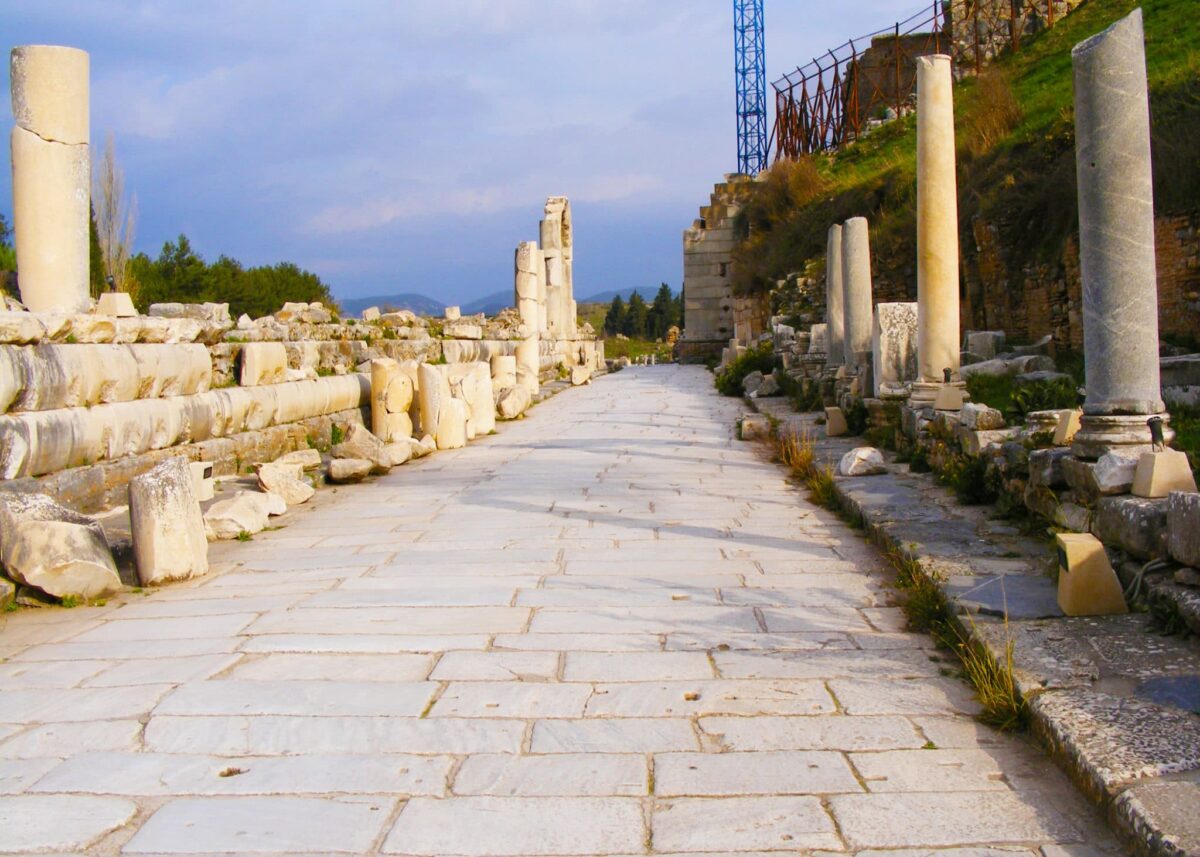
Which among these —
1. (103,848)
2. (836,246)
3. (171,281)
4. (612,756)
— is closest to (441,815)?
(612,756)

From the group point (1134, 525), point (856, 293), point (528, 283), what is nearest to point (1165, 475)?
point (1134, 525)

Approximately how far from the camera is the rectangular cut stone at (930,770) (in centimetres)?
326

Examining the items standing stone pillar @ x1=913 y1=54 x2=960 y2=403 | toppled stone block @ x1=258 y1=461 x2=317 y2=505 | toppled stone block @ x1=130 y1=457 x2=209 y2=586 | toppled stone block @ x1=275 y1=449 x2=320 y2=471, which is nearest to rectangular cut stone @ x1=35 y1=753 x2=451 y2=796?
toppled stone block @ x1=130 y1=457 x2=209 y2=586

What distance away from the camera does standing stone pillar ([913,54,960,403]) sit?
10242 millimetres

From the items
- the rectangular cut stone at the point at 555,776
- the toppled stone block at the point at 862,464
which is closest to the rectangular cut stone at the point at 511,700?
the rectangular cut stone at the point at 555,776

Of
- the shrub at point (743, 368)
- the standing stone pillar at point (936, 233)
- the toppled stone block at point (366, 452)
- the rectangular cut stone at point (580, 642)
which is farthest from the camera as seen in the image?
the shrub at point (743, 368)

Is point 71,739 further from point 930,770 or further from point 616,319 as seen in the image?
point 616,319

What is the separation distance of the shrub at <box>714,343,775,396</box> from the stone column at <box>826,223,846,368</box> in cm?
330

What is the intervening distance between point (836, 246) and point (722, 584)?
40.6ft

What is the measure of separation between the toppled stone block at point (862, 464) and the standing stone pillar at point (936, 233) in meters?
1.39

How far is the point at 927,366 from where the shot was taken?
10.3m

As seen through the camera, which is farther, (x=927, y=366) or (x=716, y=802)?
(x=927, y=366)

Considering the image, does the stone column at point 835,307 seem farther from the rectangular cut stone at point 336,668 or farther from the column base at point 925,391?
the rectangular cut stone at point 336,668

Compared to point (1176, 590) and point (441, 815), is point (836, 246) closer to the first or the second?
point (1176, 590)
